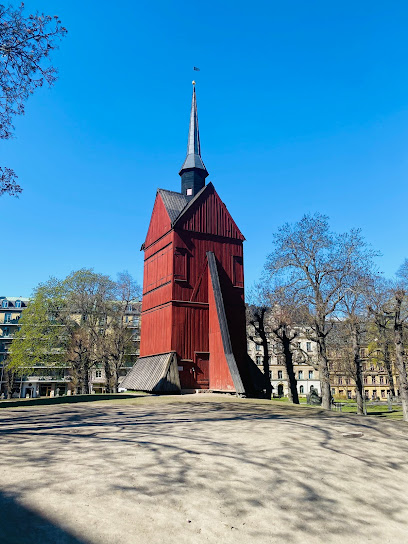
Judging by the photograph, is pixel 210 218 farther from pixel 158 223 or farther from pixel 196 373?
pixel 196 373

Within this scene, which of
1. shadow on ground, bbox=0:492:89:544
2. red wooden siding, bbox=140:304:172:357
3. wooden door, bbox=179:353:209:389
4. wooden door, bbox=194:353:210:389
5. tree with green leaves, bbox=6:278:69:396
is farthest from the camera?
tree with green leaves, bbox=6:278:69:396

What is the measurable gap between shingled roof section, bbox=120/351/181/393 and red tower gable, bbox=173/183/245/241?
30.3 feet

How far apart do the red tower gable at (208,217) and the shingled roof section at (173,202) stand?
834 mm

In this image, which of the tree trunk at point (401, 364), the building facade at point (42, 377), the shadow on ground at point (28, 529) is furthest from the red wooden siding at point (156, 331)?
the building facade at point (42, 377)

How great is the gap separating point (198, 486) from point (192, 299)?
71.8ft

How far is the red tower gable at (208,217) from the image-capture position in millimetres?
29359

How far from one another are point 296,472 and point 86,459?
365 centimetres

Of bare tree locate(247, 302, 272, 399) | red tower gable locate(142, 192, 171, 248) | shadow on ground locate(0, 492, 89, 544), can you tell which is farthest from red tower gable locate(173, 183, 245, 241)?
shadow on ground locate(0, 492, 89, 544)

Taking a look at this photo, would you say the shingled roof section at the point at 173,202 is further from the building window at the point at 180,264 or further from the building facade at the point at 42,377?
the building facade at the point at 42,377

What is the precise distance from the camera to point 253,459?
297 inches

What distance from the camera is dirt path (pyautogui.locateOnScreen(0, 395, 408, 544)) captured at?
16.0ft

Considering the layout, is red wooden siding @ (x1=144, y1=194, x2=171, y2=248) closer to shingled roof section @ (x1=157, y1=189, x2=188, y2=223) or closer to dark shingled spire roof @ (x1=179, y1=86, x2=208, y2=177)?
shingled roof section @ (x1=157, y1=189, x2=188, y2=223)

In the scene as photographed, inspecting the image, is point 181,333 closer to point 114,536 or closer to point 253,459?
point 253,459

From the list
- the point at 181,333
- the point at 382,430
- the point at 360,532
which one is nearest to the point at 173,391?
the point at 181,333
